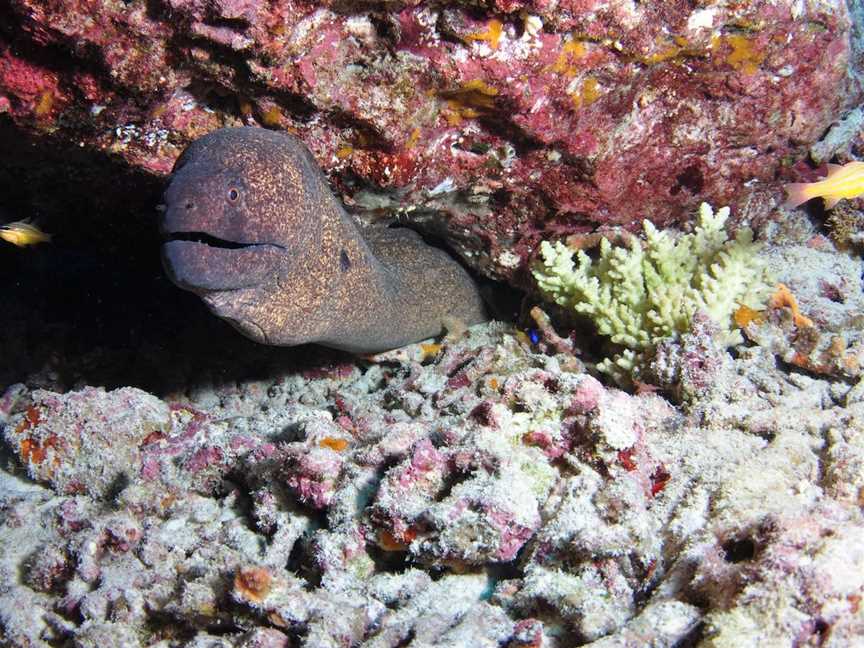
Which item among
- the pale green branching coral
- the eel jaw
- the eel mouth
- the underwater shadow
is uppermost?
the pale green branching coral

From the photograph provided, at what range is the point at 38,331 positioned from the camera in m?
5.51

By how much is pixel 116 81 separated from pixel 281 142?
2.64ft

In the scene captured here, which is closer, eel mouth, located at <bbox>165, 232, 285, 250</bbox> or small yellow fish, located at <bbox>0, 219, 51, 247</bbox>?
eel mouth, located at <bbox>165, 232, 285, 250</bbox>

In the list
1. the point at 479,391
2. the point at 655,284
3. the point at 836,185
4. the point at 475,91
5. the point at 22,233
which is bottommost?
the point at 22,233

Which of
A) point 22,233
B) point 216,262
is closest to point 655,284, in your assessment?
point 216,262

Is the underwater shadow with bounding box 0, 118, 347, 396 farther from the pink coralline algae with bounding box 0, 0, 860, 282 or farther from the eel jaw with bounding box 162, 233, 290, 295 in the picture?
the eel jaw with bounding box 162, 233, 290, 295

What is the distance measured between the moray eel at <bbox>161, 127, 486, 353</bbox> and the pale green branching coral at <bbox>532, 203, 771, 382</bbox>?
50.7 inches

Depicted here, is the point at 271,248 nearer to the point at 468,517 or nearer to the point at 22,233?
the point at 468,517

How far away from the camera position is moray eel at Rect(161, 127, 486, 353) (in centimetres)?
253

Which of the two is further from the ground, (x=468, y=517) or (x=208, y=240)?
(x=208, y=240)

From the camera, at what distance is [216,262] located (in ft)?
8.63

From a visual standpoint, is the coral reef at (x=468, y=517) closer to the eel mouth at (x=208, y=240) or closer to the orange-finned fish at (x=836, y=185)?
the orange-finned fish at (x=836, y=185)

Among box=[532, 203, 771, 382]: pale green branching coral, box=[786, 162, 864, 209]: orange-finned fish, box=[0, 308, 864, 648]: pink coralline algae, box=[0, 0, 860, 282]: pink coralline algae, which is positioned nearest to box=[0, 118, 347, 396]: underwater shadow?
box=[0, 0, 860, 282]: pink coralline algae

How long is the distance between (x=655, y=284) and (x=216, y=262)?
2.62 metres
